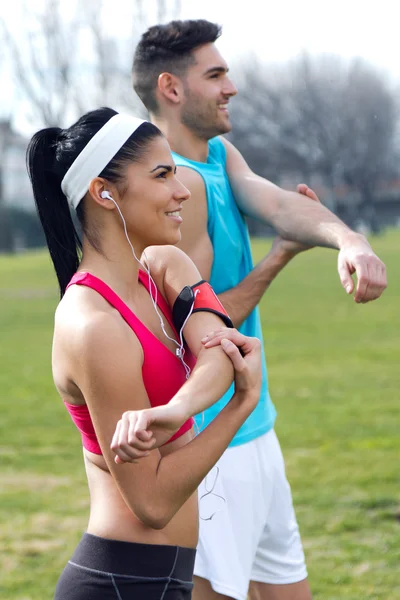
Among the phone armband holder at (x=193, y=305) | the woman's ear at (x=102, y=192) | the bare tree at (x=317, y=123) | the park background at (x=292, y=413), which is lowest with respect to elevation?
the bare tree at (x=317, y=123)

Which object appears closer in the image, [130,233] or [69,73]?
[130,233]

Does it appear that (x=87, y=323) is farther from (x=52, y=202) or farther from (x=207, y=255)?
(x=207, y=255)

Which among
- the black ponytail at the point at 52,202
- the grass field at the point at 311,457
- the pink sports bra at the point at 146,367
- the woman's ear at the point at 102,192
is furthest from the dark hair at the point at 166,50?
the grass field at the point at 311,457

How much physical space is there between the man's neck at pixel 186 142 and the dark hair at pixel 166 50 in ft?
0.47

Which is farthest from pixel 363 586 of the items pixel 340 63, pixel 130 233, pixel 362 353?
pixel 340 63

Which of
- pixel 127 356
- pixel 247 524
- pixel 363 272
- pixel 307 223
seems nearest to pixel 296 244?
pixel 307 223

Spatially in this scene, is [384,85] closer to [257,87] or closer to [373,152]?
[373,152]

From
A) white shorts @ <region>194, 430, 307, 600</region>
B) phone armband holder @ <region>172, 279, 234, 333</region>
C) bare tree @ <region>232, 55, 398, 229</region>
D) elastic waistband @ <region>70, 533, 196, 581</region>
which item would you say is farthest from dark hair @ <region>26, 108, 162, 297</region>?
bare tree @ <region>232, 55, 398, 229</region>

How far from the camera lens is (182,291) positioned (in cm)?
252

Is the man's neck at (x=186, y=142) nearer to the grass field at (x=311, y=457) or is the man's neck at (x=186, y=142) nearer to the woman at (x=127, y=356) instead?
the woman at (x=127, y=356)

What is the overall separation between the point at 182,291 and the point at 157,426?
53 centimetres

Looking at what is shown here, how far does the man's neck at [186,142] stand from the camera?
11.6 ft

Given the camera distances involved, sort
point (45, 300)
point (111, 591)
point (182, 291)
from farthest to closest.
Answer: point (45, 300) → point (182, 291) → point (111, 591)

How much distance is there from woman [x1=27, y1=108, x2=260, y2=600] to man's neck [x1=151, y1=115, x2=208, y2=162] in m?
1.03
